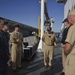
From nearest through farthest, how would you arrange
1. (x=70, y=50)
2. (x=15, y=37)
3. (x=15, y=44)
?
(x=70, y=50) → (x=15, y=37) → (x=15, y=44)

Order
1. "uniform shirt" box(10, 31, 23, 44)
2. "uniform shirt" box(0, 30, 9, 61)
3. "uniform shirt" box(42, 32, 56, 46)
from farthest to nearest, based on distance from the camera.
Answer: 1. "uniform shirt" box(42, 32, 56, 46)
2. "uniform shirt" box(10, 31, 23, 44)
3. "uniform shirt" box(0, 30, 9, 61)

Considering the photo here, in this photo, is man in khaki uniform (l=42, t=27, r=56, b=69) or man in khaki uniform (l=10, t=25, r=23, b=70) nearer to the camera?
man in khaki uniform (l=10, t=25, r=23, b=70)

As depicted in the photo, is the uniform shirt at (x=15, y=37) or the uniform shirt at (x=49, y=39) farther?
the uniform shirt at (x=49, y=39)

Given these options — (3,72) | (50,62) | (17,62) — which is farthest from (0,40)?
(50,62)

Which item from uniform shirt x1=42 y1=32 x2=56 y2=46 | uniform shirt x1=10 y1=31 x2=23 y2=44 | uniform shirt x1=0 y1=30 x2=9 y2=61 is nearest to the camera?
uniform shirt x1=0 y1=30 x2=9 y2=61

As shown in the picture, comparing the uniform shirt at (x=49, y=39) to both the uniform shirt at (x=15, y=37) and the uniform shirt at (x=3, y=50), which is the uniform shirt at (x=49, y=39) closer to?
the uniform shirt at (x=15, y=37)

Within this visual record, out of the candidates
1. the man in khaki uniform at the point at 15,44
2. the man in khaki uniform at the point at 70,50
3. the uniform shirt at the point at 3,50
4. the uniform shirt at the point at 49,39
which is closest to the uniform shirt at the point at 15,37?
the man in khaki uniform at the point at 15,44

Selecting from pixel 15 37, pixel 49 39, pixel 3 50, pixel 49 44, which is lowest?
pixel 49 44

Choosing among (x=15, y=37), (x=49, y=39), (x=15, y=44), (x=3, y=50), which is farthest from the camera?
(x=49, y=39)

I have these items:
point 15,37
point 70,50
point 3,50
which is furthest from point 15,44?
point 70,50

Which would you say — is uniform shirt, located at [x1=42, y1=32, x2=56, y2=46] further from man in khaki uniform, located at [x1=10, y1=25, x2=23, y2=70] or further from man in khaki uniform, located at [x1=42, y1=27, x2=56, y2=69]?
man in khaki uniform, located at [x1=10, y1=25, x2=23, y2=70]

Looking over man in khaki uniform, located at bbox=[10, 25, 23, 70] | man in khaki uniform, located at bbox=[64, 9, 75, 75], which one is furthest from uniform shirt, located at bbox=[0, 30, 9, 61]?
man in khaki uniform, located at bbox=[10, 25, 23, 70]

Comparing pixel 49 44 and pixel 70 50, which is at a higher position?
pixel 70 50

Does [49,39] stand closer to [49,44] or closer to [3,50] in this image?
[49,44]
